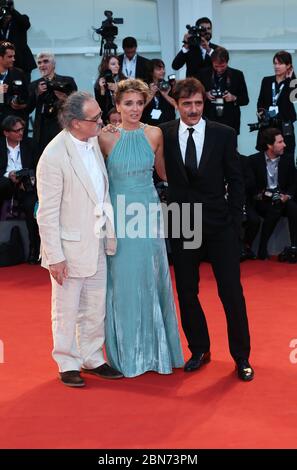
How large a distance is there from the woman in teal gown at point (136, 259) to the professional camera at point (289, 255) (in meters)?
3.15

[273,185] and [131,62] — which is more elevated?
[131,62]

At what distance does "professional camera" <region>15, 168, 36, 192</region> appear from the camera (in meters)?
7.89

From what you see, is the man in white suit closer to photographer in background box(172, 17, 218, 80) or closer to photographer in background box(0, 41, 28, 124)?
photographer in background box(0, 41, 28, 124)

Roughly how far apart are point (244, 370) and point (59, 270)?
110 cm

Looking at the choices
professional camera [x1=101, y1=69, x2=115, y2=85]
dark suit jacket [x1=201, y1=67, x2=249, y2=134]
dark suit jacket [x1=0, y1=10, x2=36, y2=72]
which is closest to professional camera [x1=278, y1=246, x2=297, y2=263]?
dark suit jacket [x1=201, y1=67, x2=249, y2=134]

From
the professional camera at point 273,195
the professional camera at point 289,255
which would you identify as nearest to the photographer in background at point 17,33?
the professional camera at point 273,195

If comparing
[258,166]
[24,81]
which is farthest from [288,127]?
[24,81]

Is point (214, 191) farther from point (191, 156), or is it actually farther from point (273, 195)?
point (273, 195)

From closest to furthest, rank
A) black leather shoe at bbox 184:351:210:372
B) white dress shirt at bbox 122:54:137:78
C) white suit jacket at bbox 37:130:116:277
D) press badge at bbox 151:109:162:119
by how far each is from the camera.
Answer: white suit jacket at bbox 37:130:116:277 < black leather shoe at bbox 184:351:210:372 < press badge at bbox 151:109:162:119 < white dress shirt at bbox 122:54:137:78

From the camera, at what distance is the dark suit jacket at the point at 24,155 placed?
807 cm

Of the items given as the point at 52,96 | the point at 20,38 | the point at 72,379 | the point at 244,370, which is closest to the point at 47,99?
the point at 52,96

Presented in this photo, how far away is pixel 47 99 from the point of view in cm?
813

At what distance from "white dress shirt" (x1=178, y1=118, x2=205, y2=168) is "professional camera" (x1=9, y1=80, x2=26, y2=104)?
3.97 metres

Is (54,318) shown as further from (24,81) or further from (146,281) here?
(24,81)
